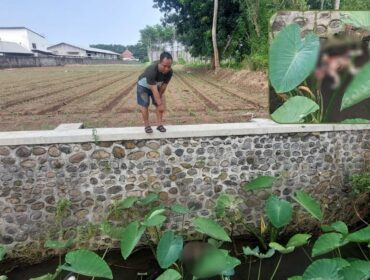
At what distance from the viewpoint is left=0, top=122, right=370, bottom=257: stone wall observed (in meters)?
3.74

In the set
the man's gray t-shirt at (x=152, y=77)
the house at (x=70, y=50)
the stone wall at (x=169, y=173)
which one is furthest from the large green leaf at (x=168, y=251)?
the house at (x=70, y=50)

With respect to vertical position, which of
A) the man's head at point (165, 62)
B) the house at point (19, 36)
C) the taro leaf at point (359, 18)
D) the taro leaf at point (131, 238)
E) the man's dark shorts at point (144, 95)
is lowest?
the taro leaf at point (131, 238)

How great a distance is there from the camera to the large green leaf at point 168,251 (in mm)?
3191

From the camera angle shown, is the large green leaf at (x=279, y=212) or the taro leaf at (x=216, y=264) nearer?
the taro leaf at (x=216, y=264)

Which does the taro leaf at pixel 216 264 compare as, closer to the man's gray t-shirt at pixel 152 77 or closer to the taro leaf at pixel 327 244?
the taro leaf at pixel 327 244

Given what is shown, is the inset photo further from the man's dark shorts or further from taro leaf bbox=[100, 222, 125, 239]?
taro leaf bbox=[100, 222, 125, 239]

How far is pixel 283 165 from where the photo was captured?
4254 millimetres

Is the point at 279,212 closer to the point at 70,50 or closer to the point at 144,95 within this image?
the point at 144,95

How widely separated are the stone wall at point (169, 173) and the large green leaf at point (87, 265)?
1092mm

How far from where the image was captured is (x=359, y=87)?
1.76 metres

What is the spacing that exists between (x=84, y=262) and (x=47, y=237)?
4.14 feet

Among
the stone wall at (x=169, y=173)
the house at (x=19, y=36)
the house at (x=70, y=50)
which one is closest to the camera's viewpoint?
the stone wall at (x=169, y=173)

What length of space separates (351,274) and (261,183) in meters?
1.37

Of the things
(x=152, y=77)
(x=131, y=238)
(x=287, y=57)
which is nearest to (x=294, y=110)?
(x=287, y=57)
